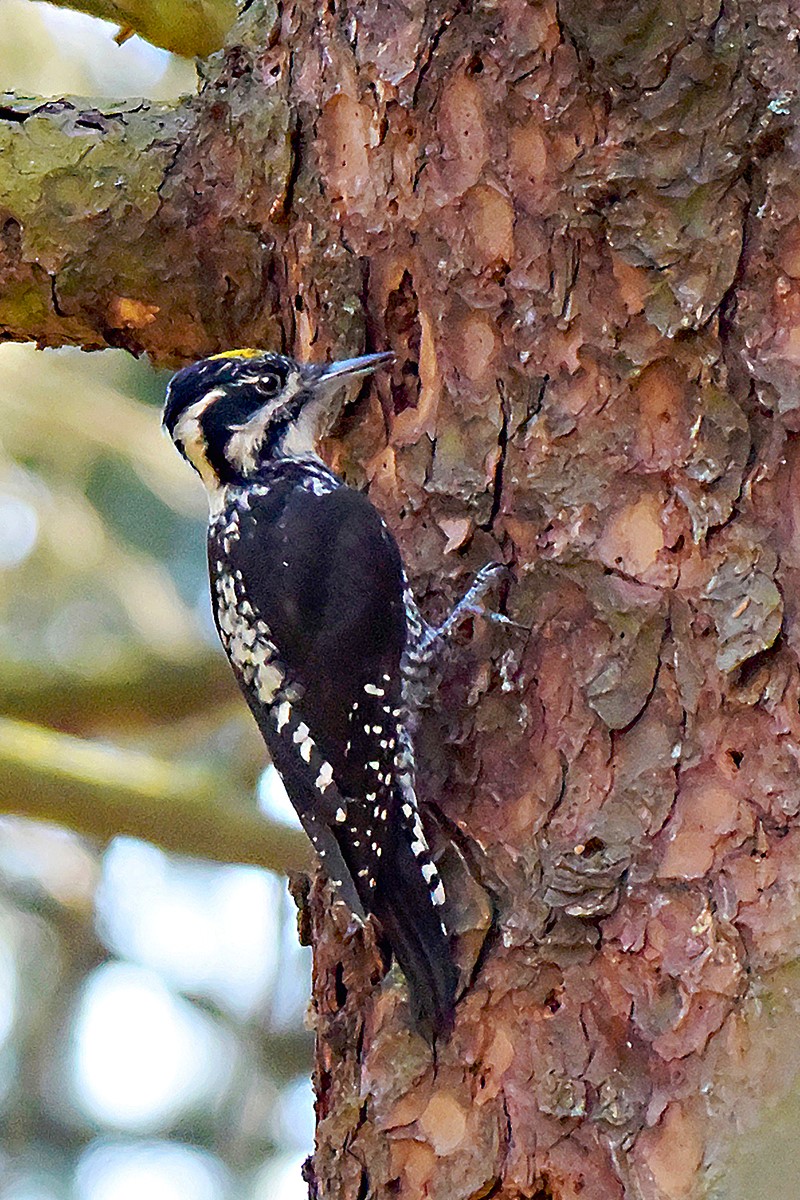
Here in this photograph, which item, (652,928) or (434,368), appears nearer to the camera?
(652,928)

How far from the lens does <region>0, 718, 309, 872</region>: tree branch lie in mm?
3230

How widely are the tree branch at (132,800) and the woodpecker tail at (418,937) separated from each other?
1192 mm

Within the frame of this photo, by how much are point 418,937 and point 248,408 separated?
111 centimetres

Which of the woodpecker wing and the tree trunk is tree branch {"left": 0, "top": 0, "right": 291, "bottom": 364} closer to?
the tree trunk

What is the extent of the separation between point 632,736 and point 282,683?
0.70m

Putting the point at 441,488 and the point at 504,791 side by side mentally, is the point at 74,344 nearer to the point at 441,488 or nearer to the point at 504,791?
the point at 441,488

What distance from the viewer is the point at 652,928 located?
77.0 inches

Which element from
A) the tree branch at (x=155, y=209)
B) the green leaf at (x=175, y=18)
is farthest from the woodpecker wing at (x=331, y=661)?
the green leaf at (x=175, y=18)

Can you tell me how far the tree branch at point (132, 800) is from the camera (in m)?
3.23

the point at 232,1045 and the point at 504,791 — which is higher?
the point at 232,1045

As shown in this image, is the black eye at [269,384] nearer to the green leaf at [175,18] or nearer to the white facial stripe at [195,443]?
the white facial stripe at [195,443]

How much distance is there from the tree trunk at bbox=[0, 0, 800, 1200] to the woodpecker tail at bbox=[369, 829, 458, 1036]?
33 millimetres

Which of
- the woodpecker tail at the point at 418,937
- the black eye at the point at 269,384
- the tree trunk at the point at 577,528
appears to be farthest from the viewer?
the black eye at the point at 269,384

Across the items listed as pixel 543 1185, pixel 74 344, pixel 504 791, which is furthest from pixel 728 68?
pixel 543 1185
